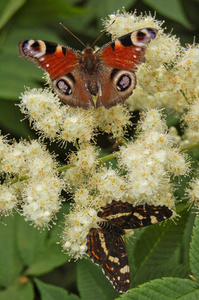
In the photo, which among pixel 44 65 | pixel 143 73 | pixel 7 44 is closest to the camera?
pixel 44 65

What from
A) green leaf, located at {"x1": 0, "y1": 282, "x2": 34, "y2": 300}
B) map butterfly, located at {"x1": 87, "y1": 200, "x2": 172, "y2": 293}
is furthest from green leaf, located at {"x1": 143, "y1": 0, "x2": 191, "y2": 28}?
green leaf, located at {"x1": 0, "y1": 282, "x2": 34, "y2": 300}

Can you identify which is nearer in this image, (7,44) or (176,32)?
(7,44)

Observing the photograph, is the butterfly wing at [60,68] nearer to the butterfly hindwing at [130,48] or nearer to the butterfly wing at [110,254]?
the butterfly hindwing at [130,48]

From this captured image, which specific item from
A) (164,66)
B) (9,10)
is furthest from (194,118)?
(9,10)

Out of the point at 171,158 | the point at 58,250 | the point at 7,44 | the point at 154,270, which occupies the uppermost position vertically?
the point at 7,44

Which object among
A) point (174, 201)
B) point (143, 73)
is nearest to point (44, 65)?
point (143, 73)

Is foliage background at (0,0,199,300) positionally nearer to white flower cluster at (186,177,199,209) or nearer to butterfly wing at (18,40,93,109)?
white flower cluster at (186,177,199,209)

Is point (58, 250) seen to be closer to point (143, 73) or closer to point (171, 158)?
point (171, 158)
